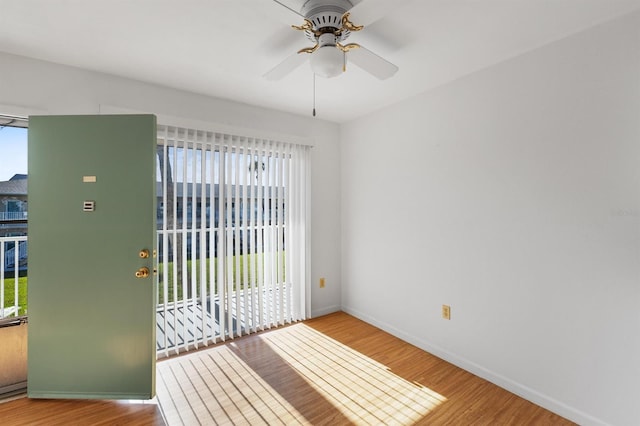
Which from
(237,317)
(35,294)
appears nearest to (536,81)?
(237,317)

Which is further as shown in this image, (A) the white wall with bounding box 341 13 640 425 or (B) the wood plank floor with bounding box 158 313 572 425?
(B) the wood plank floor with bounding box 158 313 572 425

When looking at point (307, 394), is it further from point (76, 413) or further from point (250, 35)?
point (250, 35)

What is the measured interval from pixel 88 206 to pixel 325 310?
269 centimetres

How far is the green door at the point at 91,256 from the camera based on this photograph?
2.08 meters

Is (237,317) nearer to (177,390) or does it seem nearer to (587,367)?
(177,390)

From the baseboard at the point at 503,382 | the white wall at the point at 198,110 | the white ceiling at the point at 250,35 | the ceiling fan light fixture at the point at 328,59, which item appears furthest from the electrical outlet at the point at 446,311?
the ceiling fan light fixture at the point at 328,59

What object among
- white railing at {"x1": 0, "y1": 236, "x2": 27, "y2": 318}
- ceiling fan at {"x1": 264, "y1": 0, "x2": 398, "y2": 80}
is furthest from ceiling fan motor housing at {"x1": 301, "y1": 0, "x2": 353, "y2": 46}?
white railing at {"x1": 0, "y1": 236, "x2": 27, "y2": 318}

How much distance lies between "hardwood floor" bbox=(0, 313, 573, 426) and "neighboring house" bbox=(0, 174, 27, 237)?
4.40 feet

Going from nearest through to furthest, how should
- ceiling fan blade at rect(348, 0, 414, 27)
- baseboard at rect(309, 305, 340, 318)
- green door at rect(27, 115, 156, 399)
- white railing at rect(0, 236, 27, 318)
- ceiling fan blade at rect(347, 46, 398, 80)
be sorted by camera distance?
ceiling fan blade at rect(348, 0, 414, 27) → ceiling fan blade at rect(347, 46, 398, 80) → green door at rect(27, 115, 156, 399) → white railing at rect(0, 236, 27, 318) → baseboard at rect(309, 305, 340, 318)

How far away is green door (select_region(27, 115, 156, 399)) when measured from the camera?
6.81 ft

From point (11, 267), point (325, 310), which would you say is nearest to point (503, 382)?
point (325, 310)

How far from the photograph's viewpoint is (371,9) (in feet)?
4.64

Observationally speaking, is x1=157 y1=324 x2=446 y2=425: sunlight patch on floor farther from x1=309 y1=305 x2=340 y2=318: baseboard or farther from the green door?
x1=309 y1=305 x2=340 y2=318: baseboard

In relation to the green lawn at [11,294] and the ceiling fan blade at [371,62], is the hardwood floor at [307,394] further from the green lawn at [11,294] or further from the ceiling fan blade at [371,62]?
the ceiling fan blade at [371,62]
